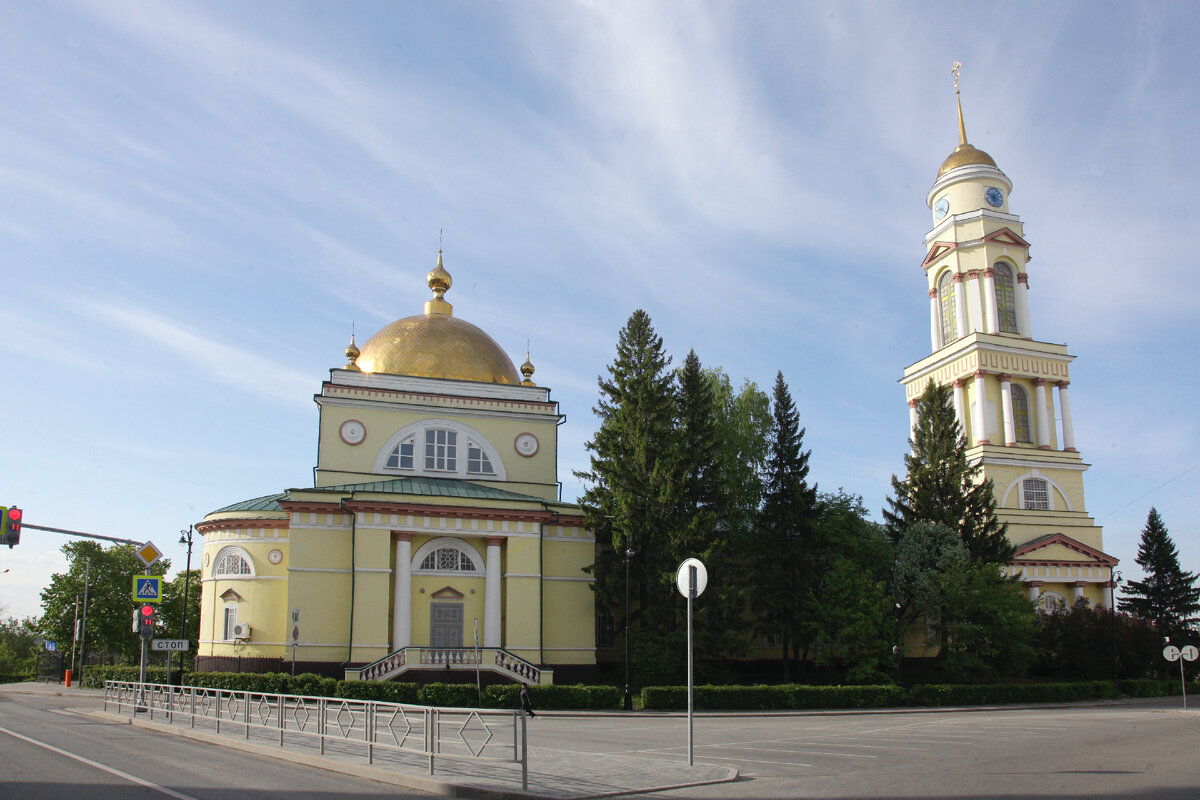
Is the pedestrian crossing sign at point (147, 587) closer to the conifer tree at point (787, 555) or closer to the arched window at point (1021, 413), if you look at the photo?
the conifer tree at point (787, 555)

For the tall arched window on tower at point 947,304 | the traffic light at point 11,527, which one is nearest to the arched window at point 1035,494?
the tall arched window on tower at point 947,304

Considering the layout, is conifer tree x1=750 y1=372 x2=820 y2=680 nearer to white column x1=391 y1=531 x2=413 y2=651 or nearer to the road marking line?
white column x1=391 y1=531 x2=413 y2=651

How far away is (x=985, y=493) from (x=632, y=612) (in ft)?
61.3

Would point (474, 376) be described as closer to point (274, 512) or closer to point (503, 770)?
point (274, 512)

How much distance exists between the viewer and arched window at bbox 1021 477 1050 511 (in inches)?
1954

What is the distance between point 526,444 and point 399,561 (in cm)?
959

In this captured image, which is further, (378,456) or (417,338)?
(417,338)

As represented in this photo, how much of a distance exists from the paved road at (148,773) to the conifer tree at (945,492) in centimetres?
3384

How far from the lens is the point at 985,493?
4341cm

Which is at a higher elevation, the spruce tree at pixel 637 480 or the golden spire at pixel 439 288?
the golden spire at pixel 439 288

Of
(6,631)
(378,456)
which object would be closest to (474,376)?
(378,456)

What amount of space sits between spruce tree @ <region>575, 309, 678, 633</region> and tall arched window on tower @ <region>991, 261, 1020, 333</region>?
25.6 meters

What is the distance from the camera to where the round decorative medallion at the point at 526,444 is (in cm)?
4247

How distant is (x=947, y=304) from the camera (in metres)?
55.5
